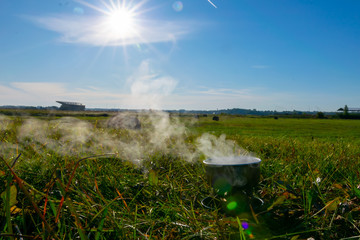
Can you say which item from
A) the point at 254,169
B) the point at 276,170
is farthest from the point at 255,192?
the point at 276,170

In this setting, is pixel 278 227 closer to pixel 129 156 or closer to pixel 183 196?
pixel 183 196

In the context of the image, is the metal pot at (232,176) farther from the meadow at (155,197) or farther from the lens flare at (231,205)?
the lens flare at (231,205)

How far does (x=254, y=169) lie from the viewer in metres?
2.12

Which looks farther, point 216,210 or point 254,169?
point 254,169

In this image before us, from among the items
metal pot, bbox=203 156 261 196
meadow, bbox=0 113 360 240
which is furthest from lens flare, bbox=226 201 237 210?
metal pot, bbox=203 156 261 196

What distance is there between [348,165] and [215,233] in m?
2.08

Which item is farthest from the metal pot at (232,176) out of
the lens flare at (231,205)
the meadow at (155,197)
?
the lens flare at (231,205)

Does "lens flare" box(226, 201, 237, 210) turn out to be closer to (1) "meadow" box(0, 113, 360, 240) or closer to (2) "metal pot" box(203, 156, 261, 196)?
(1) "meadow" box(0, 113, 360, 240)

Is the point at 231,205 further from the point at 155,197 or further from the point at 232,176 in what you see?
the point at 155,197

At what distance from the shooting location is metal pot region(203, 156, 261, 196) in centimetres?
202

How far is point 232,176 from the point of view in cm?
202

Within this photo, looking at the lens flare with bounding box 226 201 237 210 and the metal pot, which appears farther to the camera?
the metal pot

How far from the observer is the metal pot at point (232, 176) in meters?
2.02

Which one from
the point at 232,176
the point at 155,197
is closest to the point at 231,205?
the point at 232,176
